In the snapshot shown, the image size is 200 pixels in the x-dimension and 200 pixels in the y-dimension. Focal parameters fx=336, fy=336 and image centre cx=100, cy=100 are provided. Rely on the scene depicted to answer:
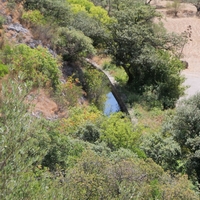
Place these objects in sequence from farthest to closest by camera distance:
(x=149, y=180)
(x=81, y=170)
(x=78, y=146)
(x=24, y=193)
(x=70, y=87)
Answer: (x=70, y=87), (x=78, y=146), (x=149, y=180), (x=81, y=170), (x=24, y=193)

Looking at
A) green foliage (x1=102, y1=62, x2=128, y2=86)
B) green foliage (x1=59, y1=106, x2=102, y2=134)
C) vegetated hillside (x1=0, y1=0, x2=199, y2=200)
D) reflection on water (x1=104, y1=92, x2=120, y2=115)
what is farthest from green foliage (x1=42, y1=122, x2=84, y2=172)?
green foliage (x1=102, y1=62, x2=128, y2=86)

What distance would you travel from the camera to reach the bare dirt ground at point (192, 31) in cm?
2831

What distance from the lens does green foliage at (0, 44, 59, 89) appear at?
1705 centimetres

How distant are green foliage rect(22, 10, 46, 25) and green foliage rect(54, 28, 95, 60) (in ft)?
4.90

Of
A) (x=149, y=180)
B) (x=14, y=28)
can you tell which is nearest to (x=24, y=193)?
(x=149, y=180)

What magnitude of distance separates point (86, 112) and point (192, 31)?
96.0 feet

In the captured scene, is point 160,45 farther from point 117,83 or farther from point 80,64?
point 80,64

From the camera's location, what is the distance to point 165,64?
78.7 ft

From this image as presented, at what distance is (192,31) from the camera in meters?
42.6

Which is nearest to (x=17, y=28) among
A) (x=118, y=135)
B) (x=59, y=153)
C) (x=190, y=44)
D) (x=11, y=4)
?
(x=11, y=4)

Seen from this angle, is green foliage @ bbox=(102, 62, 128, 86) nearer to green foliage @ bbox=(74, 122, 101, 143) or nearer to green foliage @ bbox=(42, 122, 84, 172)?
green foliage @ bbox=(74, 122, 101, 143)

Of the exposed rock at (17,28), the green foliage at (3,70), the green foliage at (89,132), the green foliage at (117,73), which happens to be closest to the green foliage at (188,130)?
the green foliage at (89,132)

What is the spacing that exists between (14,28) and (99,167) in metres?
14.3

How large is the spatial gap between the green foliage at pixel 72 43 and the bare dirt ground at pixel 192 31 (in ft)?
26.5
